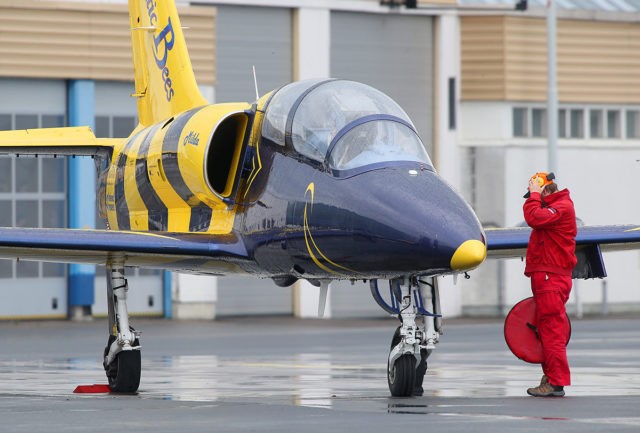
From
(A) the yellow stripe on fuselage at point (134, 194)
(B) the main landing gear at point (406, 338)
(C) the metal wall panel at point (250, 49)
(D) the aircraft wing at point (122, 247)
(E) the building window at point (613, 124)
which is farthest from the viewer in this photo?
(E) the building window at point (613, 124)

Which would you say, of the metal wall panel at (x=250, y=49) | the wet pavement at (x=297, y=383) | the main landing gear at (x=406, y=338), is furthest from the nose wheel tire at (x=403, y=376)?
the metal wall panel at (x=250, y=49)

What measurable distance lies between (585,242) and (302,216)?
3196 mm

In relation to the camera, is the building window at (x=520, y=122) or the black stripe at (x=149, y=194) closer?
the black stripe at (x=149, y=194)

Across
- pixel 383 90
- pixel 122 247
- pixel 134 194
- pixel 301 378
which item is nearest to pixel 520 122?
pixel 383 90

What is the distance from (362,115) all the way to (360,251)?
4.67 ft

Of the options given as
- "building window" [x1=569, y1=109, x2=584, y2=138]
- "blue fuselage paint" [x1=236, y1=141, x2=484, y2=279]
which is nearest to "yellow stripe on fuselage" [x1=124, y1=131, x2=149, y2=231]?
"blue fuselage paint" [x1=236, y1=141, x2=484, y2=279]

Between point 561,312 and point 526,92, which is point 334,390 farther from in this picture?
point 526,92

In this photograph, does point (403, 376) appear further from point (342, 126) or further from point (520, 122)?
point (520, 122)

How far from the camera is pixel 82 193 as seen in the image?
27.2 metres

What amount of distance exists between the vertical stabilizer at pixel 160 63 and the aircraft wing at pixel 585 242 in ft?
13.7

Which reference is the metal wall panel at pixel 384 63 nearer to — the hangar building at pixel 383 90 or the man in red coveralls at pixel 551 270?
the hangar building at pixel 383 90

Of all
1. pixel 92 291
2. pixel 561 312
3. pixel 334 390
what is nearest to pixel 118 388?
pixel 334 390

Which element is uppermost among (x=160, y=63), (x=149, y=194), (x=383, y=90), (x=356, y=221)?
(x=383, y=90)

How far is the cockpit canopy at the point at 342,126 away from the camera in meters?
11.1
